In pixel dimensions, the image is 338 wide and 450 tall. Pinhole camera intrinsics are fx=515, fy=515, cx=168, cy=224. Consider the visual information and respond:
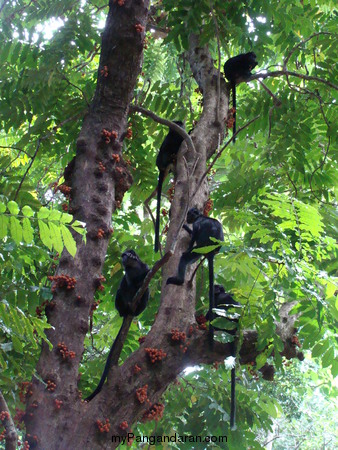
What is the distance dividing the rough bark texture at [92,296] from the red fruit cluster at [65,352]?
0.02 meters

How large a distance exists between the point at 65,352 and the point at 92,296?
19.4 inches

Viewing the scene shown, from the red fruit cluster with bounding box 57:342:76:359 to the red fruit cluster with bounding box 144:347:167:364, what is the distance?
0.49 metres

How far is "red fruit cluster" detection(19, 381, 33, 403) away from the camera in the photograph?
330cm

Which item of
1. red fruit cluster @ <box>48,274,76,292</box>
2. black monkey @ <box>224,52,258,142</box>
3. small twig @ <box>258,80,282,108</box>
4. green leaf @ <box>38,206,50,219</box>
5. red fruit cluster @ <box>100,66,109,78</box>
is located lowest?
red fruit cluster @ <box>48,274,76,292</box>

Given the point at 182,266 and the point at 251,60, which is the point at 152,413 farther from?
the point at 251,60

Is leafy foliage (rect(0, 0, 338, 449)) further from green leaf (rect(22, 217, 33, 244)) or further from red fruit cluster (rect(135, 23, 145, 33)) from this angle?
green leaf (rect(22, 217, 33, 244))

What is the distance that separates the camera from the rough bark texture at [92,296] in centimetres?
320

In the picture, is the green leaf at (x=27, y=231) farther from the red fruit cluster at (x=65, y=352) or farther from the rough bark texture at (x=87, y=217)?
the red fruit cluster at (x=65, y=352)

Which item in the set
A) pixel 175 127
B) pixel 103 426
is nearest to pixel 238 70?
pixel 175 127

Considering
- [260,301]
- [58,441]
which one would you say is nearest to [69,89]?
[260,301]

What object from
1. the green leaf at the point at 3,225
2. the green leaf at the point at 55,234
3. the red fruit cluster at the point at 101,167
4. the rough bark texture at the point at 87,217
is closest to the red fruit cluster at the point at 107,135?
the rough bark texture at the point at 87,217

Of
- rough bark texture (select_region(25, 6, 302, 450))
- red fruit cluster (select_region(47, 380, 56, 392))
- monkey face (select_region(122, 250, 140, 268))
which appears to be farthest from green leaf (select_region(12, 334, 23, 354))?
monkey face (select_region(122, 250, 140, 268))

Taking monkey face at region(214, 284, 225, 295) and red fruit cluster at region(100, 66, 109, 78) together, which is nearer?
red fruit cluster at region(100, 66, 109, 78)

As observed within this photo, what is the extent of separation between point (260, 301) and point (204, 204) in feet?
3.98
